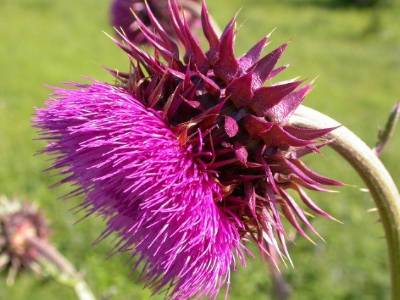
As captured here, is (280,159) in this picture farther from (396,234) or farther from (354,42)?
(354,42)

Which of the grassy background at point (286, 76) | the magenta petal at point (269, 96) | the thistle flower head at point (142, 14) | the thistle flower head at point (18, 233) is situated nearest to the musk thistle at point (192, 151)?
the magenta petal at point (269, 96)

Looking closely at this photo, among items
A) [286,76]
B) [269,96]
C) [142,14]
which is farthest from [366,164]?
[286,76]

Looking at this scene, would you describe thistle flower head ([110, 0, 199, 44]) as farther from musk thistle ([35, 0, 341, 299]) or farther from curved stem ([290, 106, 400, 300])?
curved stem ([290, 106, 400, 300])

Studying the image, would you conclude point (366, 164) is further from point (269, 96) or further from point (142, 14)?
point (142, 14)

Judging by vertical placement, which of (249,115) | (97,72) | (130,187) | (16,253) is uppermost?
(249,115)

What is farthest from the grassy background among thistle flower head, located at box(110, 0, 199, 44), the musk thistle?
thistle flower head, located at box(110, 0, 199, 44)

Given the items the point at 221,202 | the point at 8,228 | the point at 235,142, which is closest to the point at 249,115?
the point at 235,142
